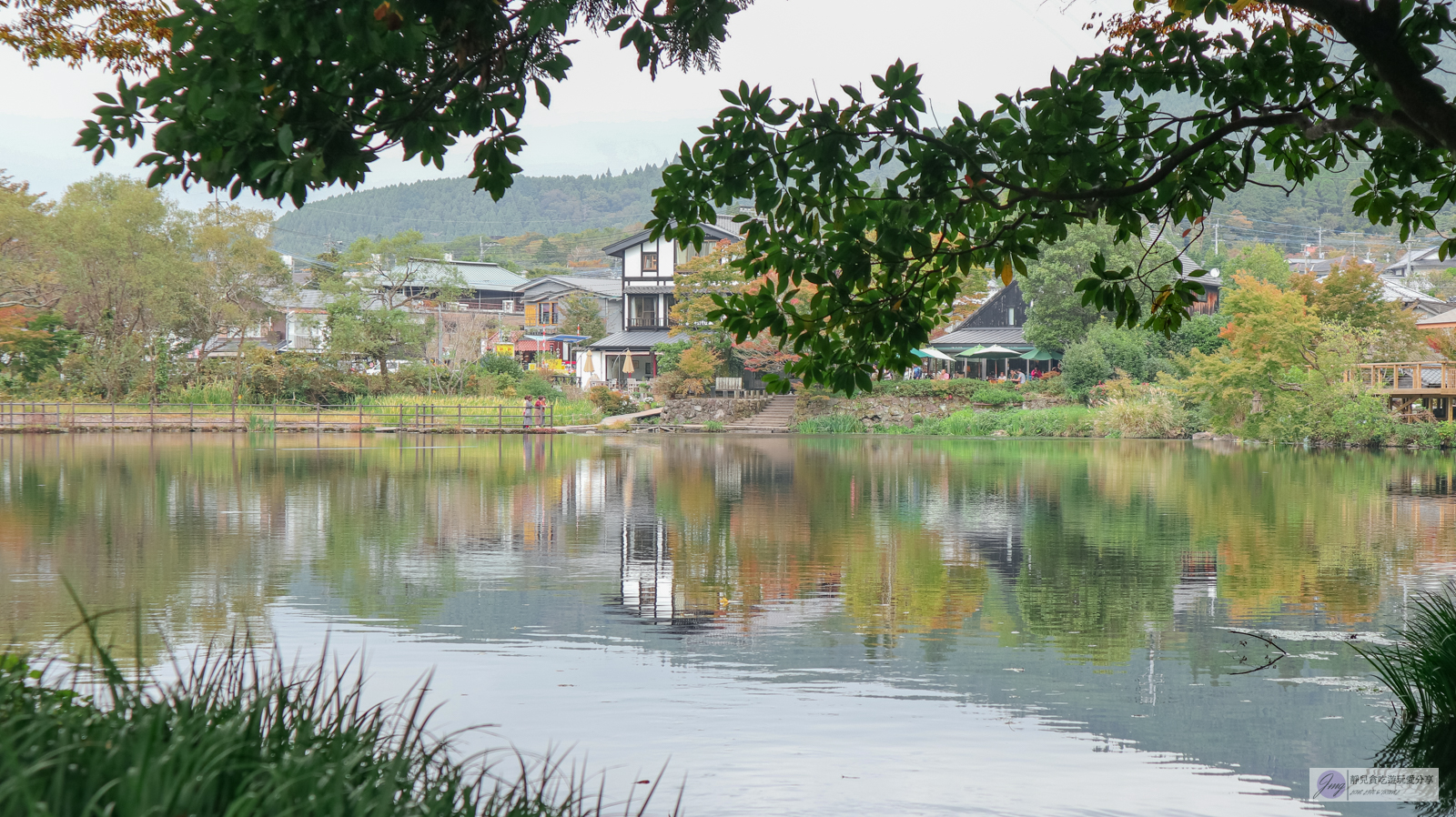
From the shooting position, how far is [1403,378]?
34469 millimetres

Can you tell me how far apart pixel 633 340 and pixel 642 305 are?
1.99 m

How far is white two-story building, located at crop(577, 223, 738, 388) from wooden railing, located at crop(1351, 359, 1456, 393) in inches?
1053

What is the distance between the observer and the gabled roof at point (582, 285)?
214ft

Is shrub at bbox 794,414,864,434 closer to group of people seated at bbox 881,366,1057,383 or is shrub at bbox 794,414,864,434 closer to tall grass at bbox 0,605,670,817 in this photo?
group of people seated at bbox 881,366,1057,383

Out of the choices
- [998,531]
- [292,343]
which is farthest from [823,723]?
[292,343]

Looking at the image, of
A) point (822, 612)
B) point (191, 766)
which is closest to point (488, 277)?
point (822, 612)

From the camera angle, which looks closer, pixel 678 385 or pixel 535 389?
pixel 678 385

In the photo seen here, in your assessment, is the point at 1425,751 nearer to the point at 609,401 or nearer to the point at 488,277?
the point at 609,401

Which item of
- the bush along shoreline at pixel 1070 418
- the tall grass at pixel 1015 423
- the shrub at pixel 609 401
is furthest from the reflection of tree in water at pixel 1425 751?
the shrub at pixel 609 401

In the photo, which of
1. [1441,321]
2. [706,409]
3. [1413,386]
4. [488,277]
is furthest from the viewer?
[488,277]

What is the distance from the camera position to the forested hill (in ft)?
453

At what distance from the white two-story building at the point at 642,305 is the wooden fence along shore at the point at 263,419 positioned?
9.97m

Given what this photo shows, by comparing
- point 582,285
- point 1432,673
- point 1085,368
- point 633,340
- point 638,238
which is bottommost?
point 1432,673

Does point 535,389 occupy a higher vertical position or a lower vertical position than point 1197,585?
higher
